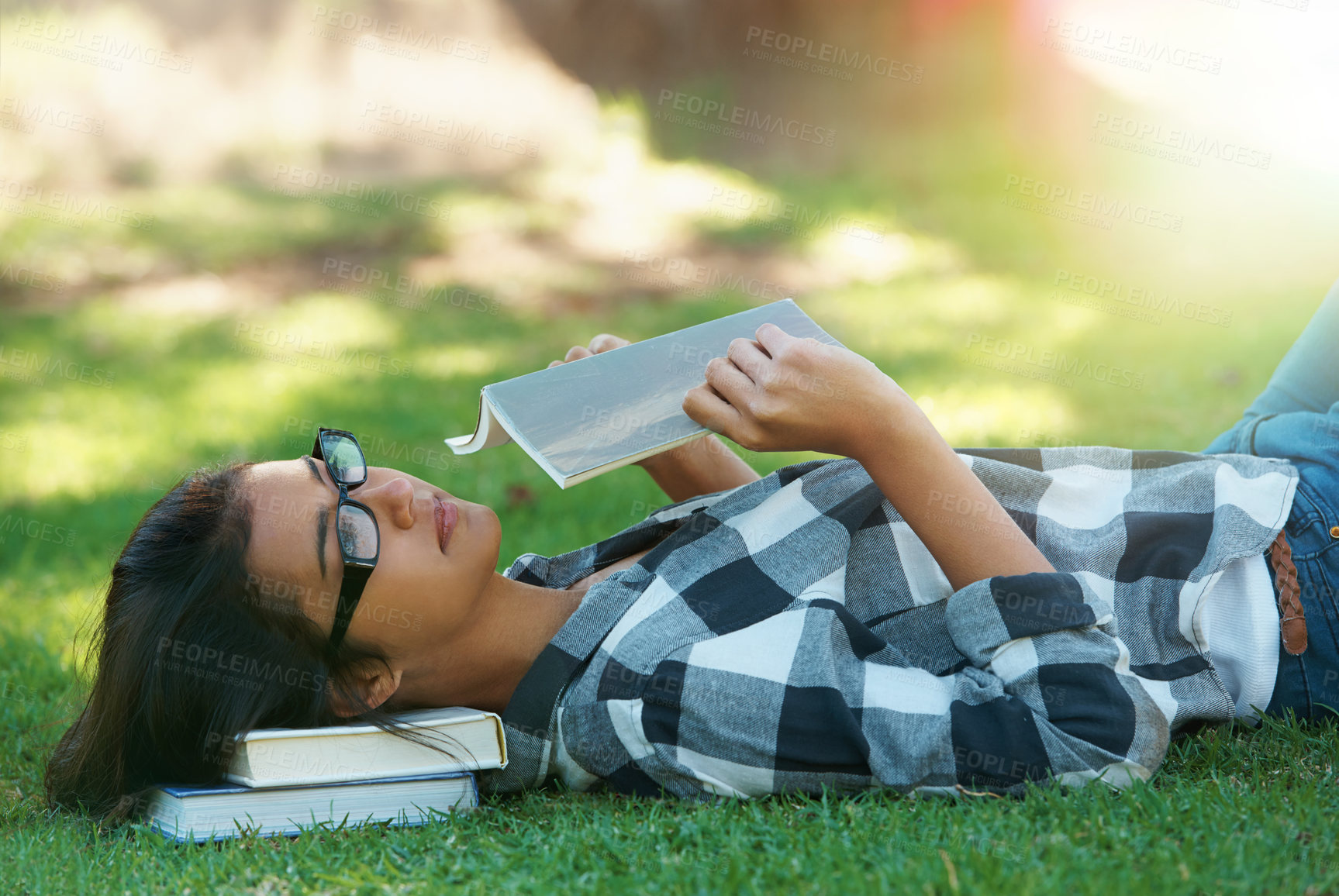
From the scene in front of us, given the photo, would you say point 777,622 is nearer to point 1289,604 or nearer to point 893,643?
point 893,643

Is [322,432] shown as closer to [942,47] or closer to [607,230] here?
[607,230]

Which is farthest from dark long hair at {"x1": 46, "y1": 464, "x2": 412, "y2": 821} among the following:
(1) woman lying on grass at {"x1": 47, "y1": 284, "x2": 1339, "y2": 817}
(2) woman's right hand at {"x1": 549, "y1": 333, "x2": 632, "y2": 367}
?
(2) woman's right hand at {"x1": 549, "y1": 333, "x2": 632, "y2": 367}

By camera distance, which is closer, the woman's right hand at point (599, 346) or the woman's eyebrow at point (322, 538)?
the woman's eyebrow at point (322, 538)

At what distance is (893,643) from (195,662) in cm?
135

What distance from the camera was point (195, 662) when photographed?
2.04 meters

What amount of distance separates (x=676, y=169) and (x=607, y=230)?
33.1 inches

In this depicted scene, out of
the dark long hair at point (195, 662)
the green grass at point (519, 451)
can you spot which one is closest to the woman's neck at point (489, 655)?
the dark long hair at point (195, 662)

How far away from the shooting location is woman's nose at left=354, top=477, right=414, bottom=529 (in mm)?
2088

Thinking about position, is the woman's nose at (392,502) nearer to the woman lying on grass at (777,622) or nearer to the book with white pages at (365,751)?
the woman lying on grass at (777,622)

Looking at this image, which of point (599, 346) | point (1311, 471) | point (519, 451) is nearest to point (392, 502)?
point (599, 346)

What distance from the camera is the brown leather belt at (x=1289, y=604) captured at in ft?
6.78

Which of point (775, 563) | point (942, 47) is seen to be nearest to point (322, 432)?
point (775, 563)

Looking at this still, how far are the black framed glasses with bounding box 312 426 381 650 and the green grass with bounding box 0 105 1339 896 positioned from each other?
1.34 ft

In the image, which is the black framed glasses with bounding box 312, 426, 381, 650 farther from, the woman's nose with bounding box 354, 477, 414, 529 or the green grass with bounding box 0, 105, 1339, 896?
the green grass with bounding box 0, 105, 1339, 896
